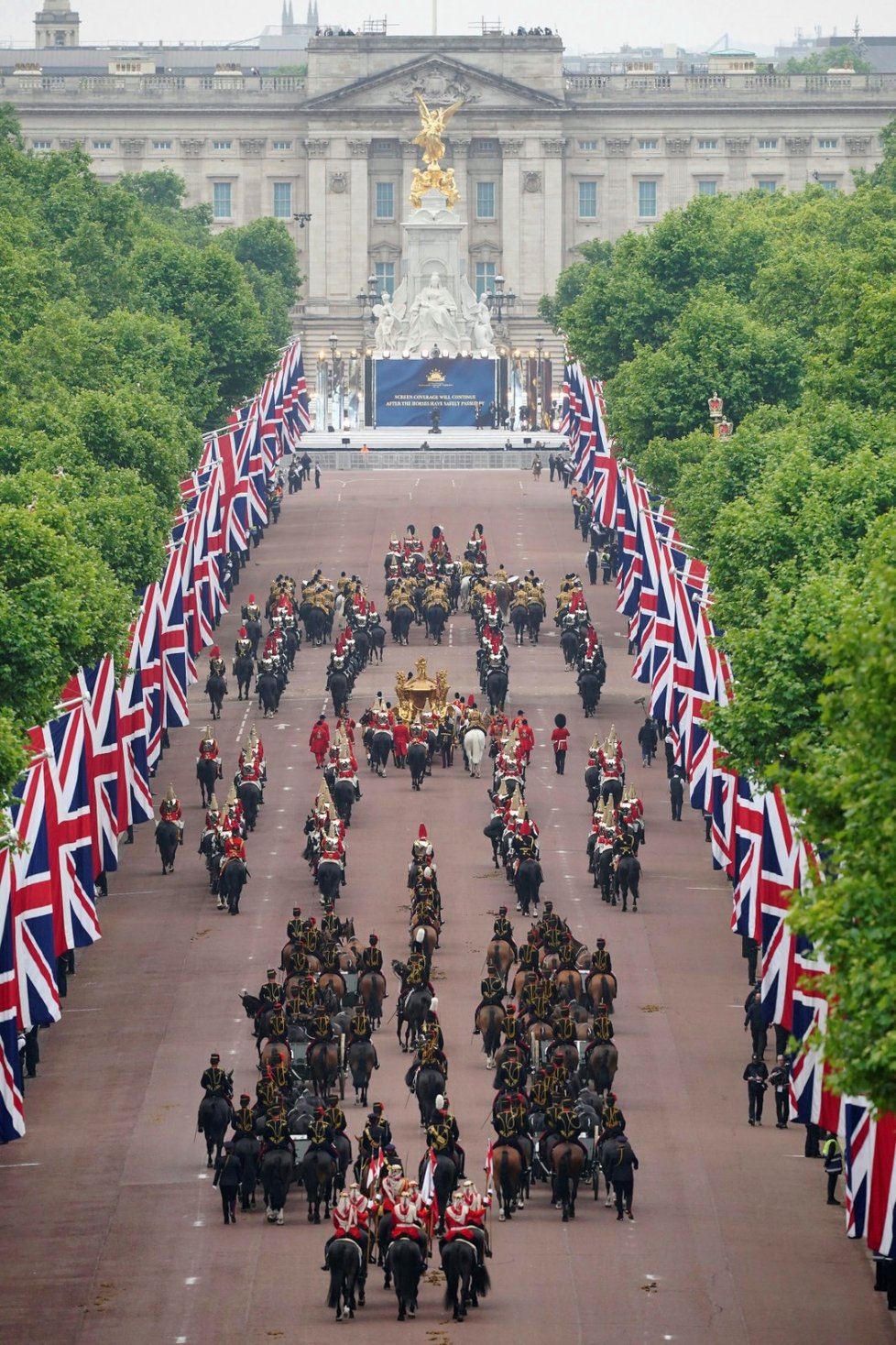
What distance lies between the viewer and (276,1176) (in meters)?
46.0

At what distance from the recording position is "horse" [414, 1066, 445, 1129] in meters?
49.5

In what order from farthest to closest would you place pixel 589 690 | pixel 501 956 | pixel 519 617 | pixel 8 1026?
pixel 519 617
pixel 589 690
pixel 501 956
pixel 8 1026

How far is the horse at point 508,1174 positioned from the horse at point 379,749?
3225 centimetres

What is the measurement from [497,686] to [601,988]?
97.9ft

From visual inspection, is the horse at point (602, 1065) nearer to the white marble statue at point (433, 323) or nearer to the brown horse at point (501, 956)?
the brown horse at point (501, 956)

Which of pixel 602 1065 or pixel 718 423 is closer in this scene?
pixel 602 1065

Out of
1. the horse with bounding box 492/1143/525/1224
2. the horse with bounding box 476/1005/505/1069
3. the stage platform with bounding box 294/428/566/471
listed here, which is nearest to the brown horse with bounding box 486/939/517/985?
the horse with bounding box 476/1005/505/1069

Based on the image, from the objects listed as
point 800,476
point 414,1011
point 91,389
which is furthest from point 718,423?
point 414,1011

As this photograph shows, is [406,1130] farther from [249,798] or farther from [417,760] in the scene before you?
[417,760]

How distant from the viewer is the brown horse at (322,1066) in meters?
50.9

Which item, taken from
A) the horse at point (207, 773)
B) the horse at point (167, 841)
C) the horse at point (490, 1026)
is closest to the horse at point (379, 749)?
the horse at point (207, 773)

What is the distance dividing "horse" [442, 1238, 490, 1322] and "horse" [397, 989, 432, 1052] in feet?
39.4

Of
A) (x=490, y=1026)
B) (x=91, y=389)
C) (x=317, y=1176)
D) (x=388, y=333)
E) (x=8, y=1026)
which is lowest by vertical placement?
(x=317, y=1176)

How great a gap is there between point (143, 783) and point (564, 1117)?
2581 centimetres
